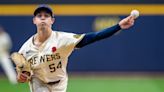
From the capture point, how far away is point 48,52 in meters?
6.13

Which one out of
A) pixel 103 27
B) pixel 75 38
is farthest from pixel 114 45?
→ pixel 75 38

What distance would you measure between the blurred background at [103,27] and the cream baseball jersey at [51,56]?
25.4 feet

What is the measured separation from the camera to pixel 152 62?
49.0 ft

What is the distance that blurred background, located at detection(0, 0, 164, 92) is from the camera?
1437 cm

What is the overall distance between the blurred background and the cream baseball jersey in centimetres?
773

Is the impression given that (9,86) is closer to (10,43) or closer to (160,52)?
(10,43)

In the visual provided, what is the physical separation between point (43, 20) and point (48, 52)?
40cm

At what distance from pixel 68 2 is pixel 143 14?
7.28 ft

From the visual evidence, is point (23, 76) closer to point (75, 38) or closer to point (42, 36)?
point (42, 36)

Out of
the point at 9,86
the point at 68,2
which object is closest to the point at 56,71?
the point at 9,86

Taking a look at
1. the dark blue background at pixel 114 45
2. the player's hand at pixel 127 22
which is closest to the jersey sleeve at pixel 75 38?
the player's hand at pixel 127 22

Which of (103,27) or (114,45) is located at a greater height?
(103,27)

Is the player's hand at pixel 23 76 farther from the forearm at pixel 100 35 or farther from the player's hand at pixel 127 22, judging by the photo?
the player's hand at pixel 127 22

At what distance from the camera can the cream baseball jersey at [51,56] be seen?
6.13m
